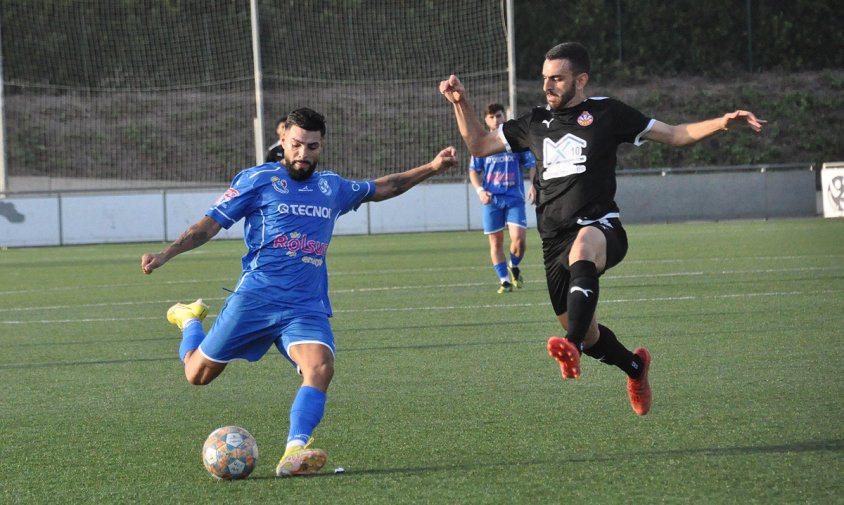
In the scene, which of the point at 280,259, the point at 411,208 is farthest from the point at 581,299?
the point at 411,208

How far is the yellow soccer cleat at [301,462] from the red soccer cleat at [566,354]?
3.57 ft

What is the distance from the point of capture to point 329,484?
464 centimetres

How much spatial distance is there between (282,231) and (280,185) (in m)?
0.22

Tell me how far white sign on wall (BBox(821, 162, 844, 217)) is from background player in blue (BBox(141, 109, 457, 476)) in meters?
24.4

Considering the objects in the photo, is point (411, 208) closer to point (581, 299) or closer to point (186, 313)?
point (186, 313)

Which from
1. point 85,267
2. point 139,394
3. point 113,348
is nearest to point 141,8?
point 85,267

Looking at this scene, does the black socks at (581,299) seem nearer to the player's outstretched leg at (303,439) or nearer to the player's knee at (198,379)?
the player's outstretched leg at (303,439)

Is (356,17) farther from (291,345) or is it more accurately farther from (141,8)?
(291,345)

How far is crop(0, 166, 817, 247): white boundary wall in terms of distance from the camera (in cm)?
2689

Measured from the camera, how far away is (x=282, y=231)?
5379 mm

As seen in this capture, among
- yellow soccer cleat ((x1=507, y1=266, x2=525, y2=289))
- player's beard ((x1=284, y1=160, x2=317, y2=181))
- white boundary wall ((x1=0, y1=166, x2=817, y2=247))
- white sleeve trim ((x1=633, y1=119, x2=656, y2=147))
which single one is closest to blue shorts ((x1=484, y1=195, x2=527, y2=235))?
yellow soccer cleat ((x1=507, y1=266, x2=525, y2=289))

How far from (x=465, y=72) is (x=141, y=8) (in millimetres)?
11055

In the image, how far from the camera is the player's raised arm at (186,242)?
520cm

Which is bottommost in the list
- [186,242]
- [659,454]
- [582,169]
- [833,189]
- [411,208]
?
[659,454]
